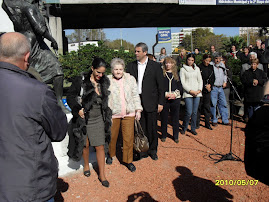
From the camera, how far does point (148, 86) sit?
4.80 metres

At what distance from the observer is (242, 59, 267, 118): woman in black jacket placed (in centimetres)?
664

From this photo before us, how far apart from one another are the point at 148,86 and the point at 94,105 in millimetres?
1444

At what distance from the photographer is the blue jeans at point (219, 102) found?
23.3 ft

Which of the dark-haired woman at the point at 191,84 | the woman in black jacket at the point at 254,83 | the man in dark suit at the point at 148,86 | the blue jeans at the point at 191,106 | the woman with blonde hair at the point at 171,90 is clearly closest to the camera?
the man in dark suit at the point at 148,86

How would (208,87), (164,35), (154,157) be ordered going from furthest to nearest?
1. (164,35)
2. (208,87)
3. (154,157)

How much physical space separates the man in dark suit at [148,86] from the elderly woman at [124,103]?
477 mm

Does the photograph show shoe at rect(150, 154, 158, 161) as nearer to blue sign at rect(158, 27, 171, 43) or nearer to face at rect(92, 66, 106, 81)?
face at rect(92, 66, 106, 81)

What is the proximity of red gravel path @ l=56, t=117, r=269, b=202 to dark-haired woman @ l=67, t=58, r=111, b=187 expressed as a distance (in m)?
0.33

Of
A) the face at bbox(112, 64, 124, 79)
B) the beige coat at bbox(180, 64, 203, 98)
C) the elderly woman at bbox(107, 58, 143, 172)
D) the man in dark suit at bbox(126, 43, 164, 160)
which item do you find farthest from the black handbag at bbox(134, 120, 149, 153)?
the beige coat at bbox(180, 64, 203, 98)

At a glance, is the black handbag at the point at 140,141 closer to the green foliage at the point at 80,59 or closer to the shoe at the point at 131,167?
the shoe at the point at 131,167

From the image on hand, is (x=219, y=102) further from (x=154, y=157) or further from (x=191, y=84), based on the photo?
(x=154, y=157)
